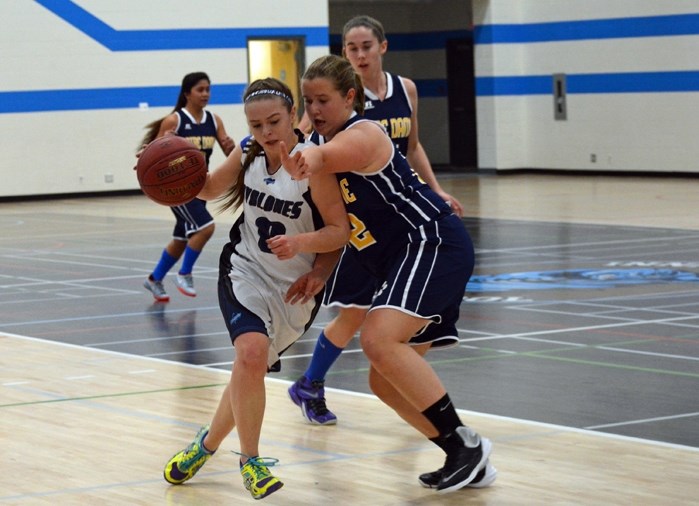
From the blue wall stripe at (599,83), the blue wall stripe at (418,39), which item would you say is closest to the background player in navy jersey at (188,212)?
the blue wall stripe at (599,83)

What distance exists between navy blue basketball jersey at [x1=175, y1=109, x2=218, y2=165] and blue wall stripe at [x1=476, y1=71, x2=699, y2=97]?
507 inches

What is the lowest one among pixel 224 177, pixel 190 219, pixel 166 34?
pixel 190 219

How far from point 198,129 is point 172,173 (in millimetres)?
5947

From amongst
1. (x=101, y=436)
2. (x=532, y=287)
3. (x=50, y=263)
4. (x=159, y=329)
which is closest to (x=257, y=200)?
(x=101, y=436)

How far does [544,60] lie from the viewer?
25.0m

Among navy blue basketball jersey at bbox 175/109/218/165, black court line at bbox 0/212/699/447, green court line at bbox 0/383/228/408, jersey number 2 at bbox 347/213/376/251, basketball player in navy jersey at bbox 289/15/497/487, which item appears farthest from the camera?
navy blue basketball jersey at bbox 175/109/218/165

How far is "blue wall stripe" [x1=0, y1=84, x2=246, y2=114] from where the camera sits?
22094 mm

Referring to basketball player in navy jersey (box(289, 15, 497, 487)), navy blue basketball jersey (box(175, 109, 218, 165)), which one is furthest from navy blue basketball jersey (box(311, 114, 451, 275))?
navy blue basketball jersey (box(175, 109, 218, 165))

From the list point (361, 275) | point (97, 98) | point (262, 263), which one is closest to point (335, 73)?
point (262, 263)

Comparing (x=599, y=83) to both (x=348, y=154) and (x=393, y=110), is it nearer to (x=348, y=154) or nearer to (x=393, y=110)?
(x=393, y=110)

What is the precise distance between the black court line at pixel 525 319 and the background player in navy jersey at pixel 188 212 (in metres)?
0.19

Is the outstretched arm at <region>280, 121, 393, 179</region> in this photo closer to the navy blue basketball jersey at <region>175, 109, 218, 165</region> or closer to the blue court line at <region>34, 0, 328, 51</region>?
the navy blue basketball jersey at <region>175, 109, 218, 165</region>

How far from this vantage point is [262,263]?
489 centimetres

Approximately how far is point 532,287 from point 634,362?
10.3 feet
